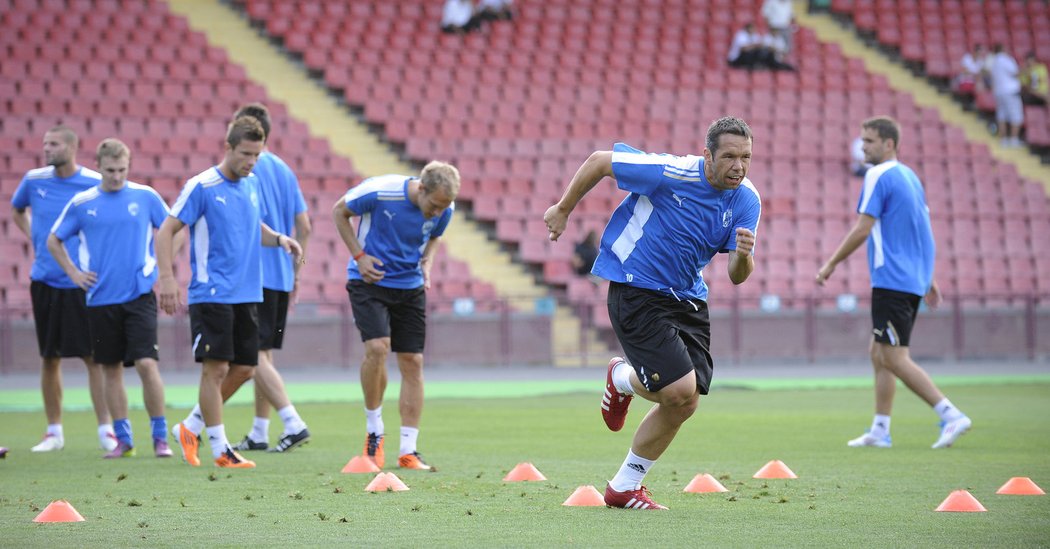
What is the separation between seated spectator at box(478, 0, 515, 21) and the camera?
2791 centimetres

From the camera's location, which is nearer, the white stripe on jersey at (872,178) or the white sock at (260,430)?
the white sock at (260,430)

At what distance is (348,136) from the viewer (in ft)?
81.7

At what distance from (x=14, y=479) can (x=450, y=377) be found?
10.7m

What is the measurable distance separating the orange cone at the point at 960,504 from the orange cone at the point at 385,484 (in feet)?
8.83

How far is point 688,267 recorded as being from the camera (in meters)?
6.56

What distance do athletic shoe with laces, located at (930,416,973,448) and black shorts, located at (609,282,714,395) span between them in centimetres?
350

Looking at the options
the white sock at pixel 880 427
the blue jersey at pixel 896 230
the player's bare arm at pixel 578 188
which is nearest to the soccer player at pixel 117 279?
the player's bare arm at pixel 578 188

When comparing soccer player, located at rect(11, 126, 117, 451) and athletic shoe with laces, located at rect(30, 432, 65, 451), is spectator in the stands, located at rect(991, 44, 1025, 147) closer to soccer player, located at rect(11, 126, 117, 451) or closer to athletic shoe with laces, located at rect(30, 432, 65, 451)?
soccer player, located at rect(11, 126, 117, 451)

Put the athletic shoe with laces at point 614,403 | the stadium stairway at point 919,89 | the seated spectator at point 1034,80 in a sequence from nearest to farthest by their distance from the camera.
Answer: the athletic shoe with laces at point 614,403 < the stadium stairway at point 919,89 < the seated spectator at point 1034,80

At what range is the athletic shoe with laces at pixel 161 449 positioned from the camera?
9.17 metres

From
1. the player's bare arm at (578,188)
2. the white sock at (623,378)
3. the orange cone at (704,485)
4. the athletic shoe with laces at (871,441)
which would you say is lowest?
the athletic shoe with laces at (871,441)

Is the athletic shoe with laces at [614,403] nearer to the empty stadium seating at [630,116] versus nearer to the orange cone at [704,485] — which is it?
the orange cone at [704,485]

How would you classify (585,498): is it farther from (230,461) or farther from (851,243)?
(851,243)

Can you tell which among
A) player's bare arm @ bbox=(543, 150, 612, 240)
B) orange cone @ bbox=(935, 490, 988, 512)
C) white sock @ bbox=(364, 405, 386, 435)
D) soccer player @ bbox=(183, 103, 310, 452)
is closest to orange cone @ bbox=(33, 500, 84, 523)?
player's bare arm @ bbox=(543, 150, 612, 240)
